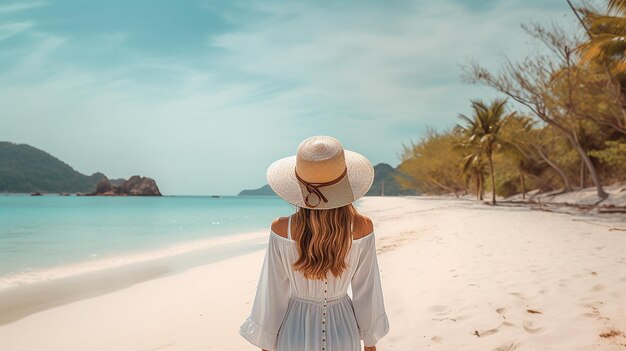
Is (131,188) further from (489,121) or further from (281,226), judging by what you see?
(281,226)

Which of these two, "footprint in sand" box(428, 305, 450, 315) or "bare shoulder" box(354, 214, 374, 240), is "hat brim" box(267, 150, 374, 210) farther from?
"footprint in sand" box(428, 305, 450, 315)

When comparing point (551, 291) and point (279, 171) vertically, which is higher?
point (279, 171)

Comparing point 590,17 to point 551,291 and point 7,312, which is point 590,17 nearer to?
point 551,291

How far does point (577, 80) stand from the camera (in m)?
19.1

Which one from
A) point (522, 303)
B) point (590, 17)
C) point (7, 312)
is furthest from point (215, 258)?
point (590, 17)

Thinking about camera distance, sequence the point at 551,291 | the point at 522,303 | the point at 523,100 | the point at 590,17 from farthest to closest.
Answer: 1. the point at 523,100
2. the point at 590,17
3. the point at 551,291
4. the point at 522,303

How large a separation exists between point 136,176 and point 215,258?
437 feet

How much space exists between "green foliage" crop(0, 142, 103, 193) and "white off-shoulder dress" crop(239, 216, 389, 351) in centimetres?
13196

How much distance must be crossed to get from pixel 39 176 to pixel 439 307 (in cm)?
13252

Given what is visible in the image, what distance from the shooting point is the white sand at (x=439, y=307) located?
3.53 meters

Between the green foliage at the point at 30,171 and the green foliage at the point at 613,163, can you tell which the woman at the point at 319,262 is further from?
the green foliage at the point at 30,171

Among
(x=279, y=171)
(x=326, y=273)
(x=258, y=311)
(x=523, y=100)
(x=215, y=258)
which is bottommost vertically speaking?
(x=215, y=258)

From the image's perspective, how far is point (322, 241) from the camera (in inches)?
68.8

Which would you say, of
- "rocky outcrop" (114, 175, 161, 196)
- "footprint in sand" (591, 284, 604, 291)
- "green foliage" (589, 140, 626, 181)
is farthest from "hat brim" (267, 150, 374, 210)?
"rocky outcrop" (114, 175, 161, 196)
